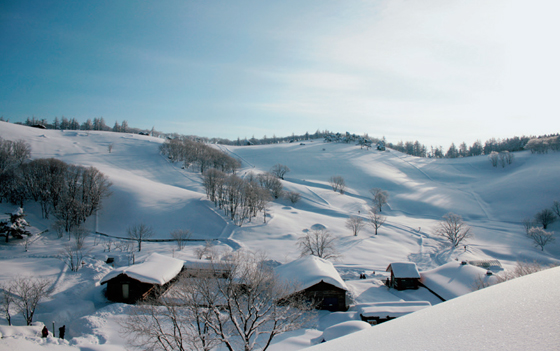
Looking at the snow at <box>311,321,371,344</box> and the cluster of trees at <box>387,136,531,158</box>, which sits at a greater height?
the cluster of trees at <box>387,136,531,158</box>

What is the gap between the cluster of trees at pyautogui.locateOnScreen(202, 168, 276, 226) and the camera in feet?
168

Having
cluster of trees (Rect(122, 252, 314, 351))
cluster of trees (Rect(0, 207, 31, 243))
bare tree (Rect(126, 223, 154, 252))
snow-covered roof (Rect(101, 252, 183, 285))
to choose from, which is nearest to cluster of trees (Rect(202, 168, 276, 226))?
bare tree (Rect(126, 223, 154, 252))

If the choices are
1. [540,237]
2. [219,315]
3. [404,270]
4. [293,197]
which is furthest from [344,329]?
[540,237]

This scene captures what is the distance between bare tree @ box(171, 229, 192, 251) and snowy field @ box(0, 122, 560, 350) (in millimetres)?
1056

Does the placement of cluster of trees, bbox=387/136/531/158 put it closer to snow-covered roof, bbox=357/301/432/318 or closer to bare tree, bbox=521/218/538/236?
bare tree, bbox=521/218/538/236

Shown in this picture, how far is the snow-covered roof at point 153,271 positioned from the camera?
23.0m

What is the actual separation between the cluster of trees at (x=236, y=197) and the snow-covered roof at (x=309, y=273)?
24719 millimetres

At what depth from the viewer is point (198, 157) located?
8650 centimetres

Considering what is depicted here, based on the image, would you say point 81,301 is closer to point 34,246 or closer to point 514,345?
point 34,246

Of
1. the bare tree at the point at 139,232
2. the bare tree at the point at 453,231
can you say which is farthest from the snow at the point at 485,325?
A: the bare tree at the point at 453,231

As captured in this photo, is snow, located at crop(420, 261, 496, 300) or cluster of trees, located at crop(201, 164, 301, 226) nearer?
snow, located at crop(420, 261, 496, 300)

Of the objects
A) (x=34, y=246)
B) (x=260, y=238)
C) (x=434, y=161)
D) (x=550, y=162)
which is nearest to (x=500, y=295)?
(x=260, y=238)

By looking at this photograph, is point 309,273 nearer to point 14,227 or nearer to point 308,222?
point 308,222

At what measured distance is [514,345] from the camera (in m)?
1.91
